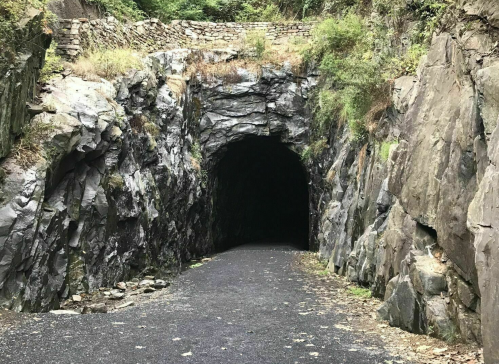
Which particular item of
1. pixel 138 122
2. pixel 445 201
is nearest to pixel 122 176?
pixel 138 122

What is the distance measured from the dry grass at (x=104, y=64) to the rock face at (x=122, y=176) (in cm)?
37

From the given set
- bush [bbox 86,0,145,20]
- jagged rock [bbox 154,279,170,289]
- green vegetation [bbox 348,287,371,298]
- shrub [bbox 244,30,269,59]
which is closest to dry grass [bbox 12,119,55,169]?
jagged rock [bbox 154,279,170,289]

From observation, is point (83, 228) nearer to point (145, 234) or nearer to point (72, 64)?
point (145, 234)

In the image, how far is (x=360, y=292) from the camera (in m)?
9.48

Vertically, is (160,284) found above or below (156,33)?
below

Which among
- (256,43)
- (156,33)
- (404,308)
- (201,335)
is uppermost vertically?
(256,43)

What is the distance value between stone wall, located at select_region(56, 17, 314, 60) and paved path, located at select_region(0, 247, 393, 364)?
8.95 meters

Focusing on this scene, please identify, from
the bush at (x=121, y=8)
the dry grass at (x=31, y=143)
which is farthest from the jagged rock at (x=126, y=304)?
the bush at (x=121, y=8)

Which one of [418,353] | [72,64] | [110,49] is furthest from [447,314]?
[110,49]

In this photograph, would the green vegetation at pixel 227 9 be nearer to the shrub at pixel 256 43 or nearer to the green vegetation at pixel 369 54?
the shrub at pixel 256 43

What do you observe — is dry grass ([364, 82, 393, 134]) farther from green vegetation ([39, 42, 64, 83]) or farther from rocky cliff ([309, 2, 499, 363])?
green vegetation ([39, 42, 64, 83])

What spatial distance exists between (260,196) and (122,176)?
1754 centimetres

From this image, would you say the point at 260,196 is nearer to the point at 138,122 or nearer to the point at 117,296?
the point at 138,122

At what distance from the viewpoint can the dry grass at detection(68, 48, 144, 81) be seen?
39.9 feet
